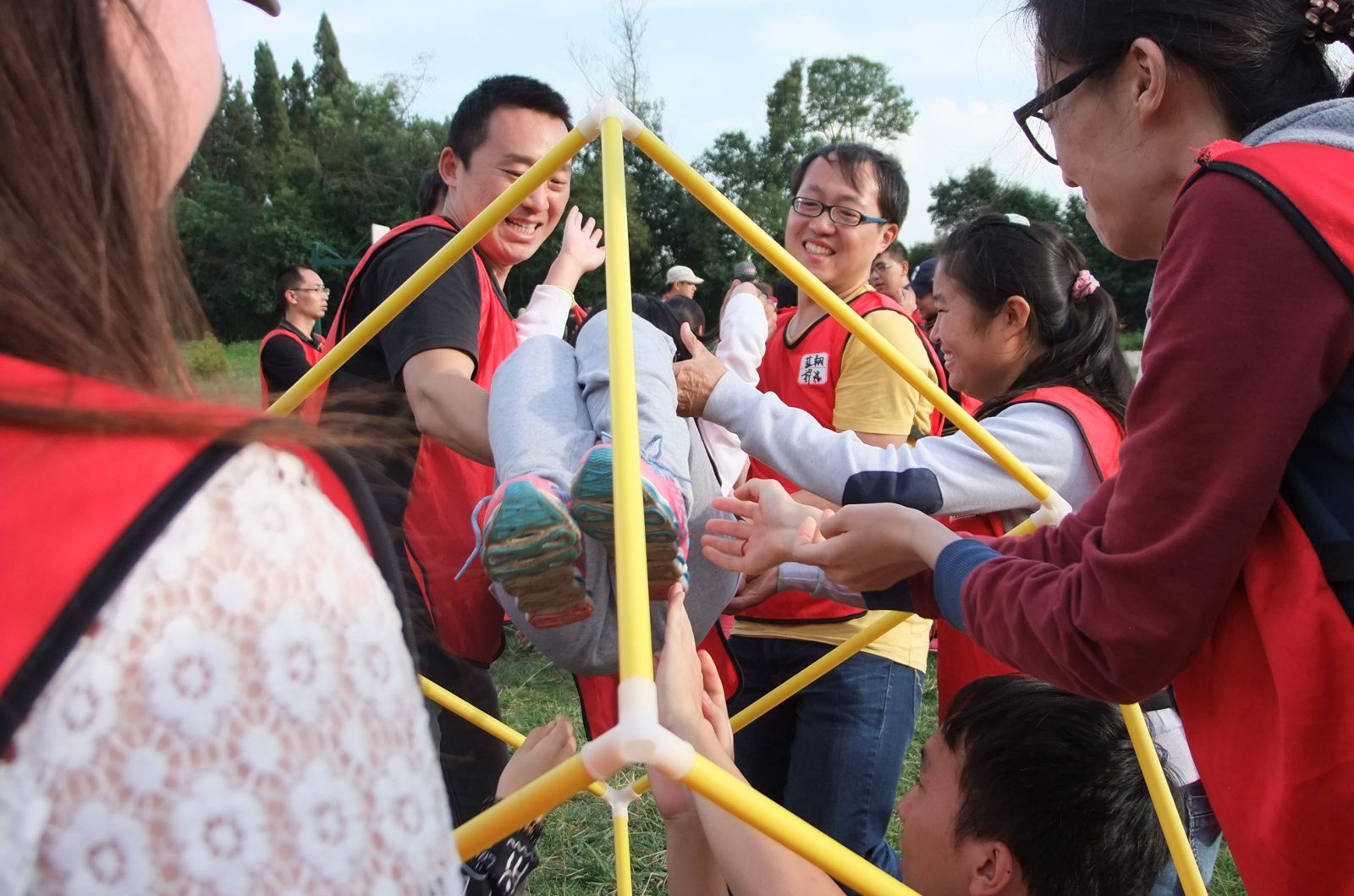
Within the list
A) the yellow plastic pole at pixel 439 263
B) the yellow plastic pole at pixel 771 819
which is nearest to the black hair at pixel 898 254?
the yellow plastic pole at pixel 439 263

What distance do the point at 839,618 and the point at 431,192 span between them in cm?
171

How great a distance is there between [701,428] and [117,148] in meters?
2.33

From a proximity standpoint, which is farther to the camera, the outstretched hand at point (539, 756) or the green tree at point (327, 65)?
the green tree at point (327, 65)

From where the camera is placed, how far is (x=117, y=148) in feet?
1.73

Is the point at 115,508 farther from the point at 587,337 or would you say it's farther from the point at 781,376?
the point at 781,376

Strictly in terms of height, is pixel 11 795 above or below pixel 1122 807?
above

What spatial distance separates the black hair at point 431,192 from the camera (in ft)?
8.87

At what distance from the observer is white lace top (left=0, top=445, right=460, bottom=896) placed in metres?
0.41

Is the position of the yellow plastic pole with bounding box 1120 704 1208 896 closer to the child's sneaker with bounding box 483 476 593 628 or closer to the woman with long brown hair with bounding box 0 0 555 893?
the child's sneaker with bounding box 483 476 593 628

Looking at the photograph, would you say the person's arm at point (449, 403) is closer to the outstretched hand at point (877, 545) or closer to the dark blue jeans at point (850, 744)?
the outstretched hand at point (877, 545)

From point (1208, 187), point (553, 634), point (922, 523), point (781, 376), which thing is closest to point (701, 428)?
point (781, 376)

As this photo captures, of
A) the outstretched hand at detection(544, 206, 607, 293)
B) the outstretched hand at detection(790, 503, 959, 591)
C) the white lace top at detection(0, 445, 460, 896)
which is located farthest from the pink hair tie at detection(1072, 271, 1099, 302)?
the white lace top at detection(0, 445, 460, 896)

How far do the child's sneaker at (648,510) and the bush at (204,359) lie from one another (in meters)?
0.71

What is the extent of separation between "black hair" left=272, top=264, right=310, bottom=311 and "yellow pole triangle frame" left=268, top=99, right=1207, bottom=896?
4.66 meters
